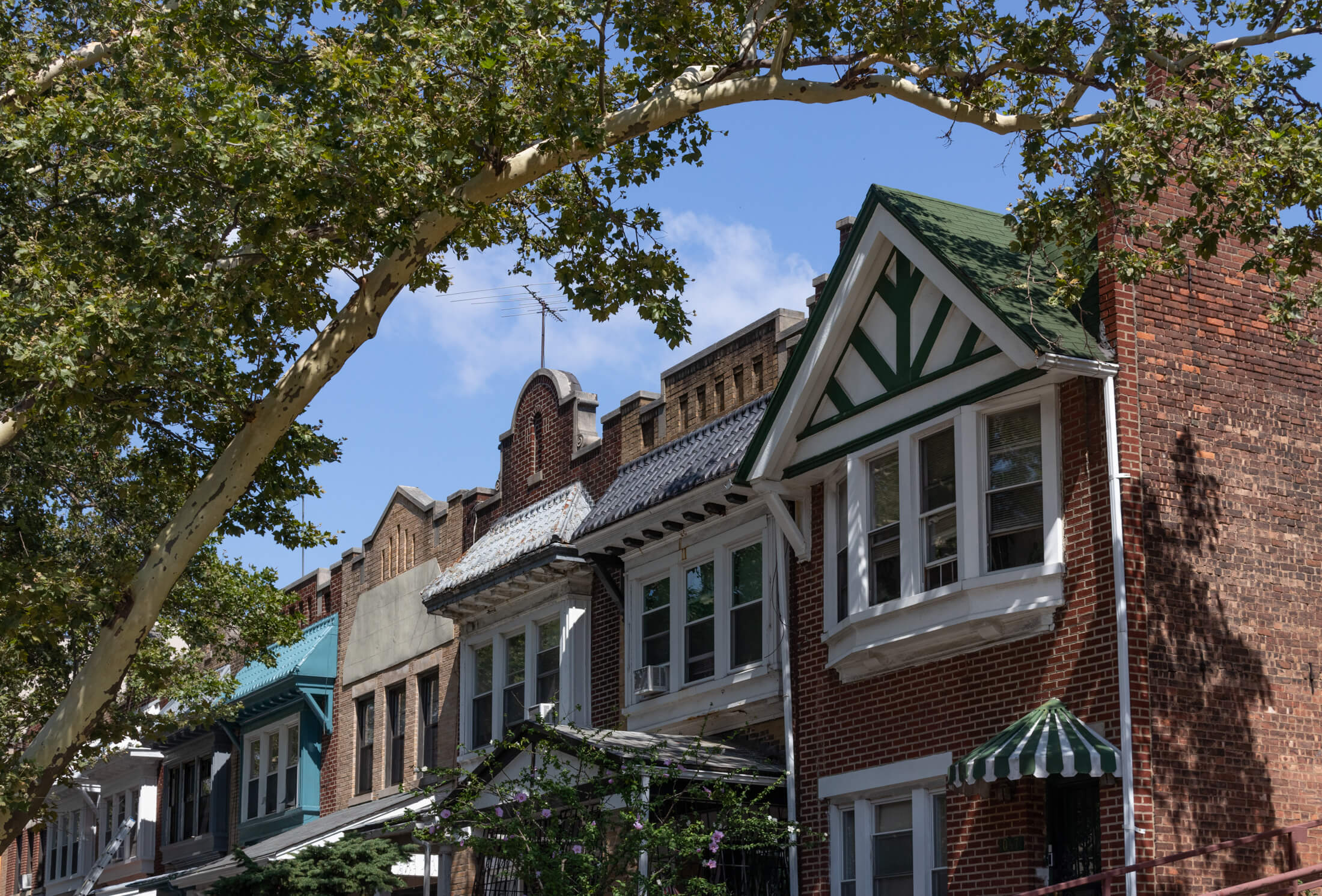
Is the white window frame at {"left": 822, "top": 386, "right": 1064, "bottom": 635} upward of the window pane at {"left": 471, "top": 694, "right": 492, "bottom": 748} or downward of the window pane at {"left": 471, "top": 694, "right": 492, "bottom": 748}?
upward

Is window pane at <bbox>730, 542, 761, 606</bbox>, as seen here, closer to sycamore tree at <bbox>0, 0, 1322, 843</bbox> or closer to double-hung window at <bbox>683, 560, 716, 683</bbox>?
double-hung window at <bbox>683, 560, 716, 683</bbox>

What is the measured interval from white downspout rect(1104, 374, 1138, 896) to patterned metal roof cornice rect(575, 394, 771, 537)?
5259 millimetres

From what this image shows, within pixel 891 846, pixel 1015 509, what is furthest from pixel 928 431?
pixel 891 846

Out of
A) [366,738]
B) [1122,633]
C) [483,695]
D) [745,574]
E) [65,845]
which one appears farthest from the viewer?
[65,845]

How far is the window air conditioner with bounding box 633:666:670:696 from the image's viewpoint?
21.1m

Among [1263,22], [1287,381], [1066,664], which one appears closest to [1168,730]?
[1066,664]

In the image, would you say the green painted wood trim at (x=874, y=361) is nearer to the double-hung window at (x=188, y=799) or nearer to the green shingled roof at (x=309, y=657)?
the green shingled roof at (x=309, y=657)

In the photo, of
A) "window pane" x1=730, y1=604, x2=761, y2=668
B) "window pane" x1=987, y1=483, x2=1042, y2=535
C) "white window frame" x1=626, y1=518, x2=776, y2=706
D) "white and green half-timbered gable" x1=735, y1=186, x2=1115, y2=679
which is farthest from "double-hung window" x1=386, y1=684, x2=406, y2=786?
"window pane" x1=987, y1=483, x2=1042, y2=535

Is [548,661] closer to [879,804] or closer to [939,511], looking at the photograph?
[879,804]

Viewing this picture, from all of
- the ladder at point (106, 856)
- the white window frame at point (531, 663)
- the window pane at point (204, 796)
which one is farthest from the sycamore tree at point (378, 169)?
the ladder at point (106, 856)

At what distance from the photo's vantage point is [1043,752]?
1414 cm

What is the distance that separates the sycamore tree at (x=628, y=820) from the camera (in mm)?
16484

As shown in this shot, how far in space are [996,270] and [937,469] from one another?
7.06 feet

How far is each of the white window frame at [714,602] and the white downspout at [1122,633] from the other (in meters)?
5.47
